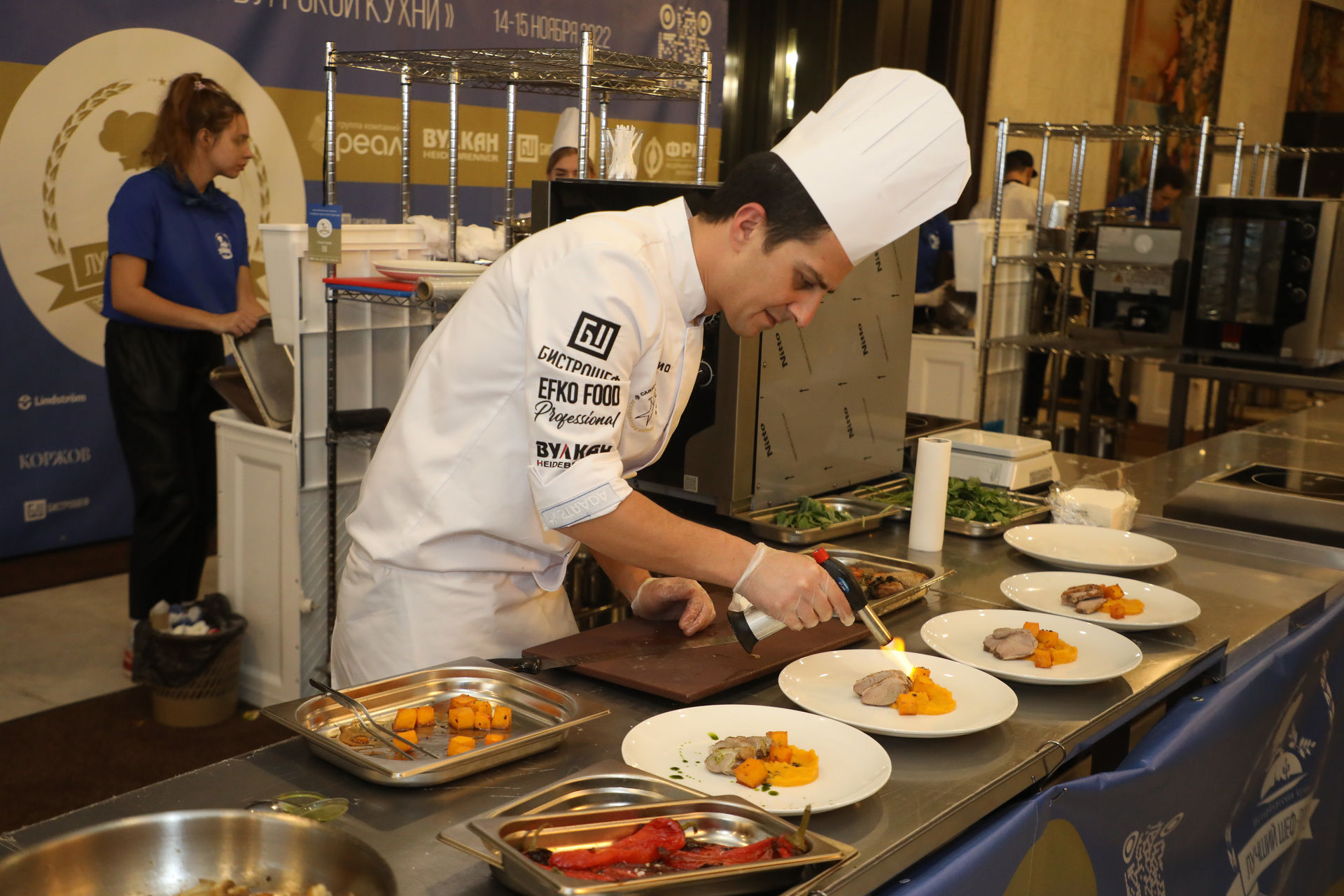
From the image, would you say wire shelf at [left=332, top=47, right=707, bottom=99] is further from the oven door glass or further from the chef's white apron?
the oven door glass

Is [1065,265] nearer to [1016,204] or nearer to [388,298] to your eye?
[1016,204]

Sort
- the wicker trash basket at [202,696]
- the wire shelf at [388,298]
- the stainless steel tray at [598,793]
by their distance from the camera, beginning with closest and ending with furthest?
the stainless steel tray at [598,793], the wire shelf at [388,298], the wicker trash basket at [202,696]

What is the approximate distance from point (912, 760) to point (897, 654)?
26 centimetres

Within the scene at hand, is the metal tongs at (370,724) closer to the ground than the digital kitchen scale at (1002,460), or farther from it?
closer to the ground

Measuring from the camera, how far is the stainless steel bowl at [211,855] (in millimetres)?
986

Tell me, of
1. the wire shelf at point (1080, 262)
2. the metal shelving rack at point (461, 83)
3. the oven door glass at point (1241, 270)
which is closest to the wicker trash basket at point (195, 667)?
the metal shelving rack at point (461, 83)

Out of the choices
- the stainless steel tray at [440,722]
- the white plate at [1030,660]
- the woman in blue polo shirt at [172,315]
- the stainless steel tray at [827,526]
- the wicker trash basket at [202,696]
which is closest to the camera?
the stainless steel tray at [440,722]

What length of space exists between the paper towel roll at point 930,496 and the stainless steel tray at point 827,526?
0.13m

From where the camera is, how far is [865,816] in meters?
1.17

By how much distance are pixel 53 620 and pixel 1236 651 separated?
146 inches

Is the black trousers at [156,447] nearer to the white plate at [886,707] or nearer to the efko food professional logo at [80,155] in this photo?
the efko food professional logo at [80,155]

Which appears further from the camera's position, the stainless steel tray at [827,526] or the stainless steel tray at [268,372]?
the stainless steel tray at [268,372]

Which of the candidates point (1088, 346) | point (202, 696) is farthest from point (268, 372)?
point (1088, 346)

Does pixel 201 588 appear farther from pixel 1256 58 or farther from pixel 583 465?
pixel 1256 58
